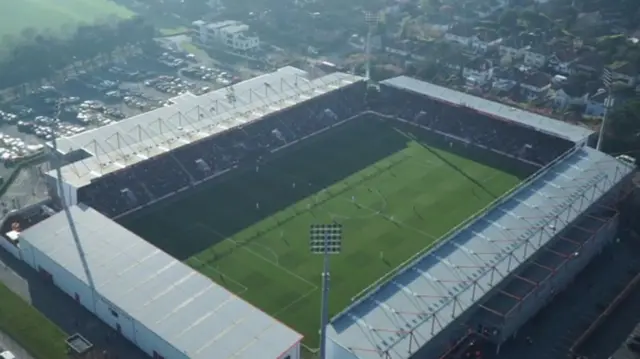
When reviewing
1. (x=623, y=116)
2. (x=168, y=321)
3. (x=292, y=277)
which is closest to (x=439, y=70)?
(x=623, y=116)

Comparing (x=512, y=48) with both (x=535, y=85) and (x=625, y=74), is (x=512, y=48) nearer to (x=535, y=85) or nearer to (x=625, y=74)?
(x=535, y=85)

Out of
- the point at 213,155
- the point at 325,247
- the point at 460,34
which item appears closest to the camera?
the point at 325,247

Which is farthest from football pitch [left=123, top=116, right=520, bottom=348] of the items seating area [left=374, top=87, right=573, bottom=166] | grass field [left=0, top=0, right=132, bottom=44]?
grass field [left=0, top=0, right=132, bottom=44]

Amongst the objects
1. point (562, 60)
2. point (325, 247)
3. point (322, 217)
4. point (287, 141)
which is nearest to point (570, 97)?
point (562, 60)

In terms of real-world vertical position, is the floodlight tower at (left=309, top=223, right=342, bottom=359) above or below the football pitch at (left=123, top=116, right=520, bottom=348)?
above

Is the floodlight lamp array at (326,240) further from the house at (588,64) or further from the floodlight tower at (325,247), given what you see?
the house at (588,64)

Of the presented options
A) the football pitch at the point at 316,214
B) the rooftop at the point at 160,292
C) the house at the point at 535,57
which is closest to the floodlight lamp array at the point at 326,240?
the rooftop at the point at 160,292

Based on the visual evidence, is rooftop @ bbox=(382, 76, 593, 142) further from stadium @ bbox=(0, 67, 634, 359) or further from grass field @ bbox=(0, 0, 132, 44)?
grass field @ bbox=(0, 0, 132, 44)
